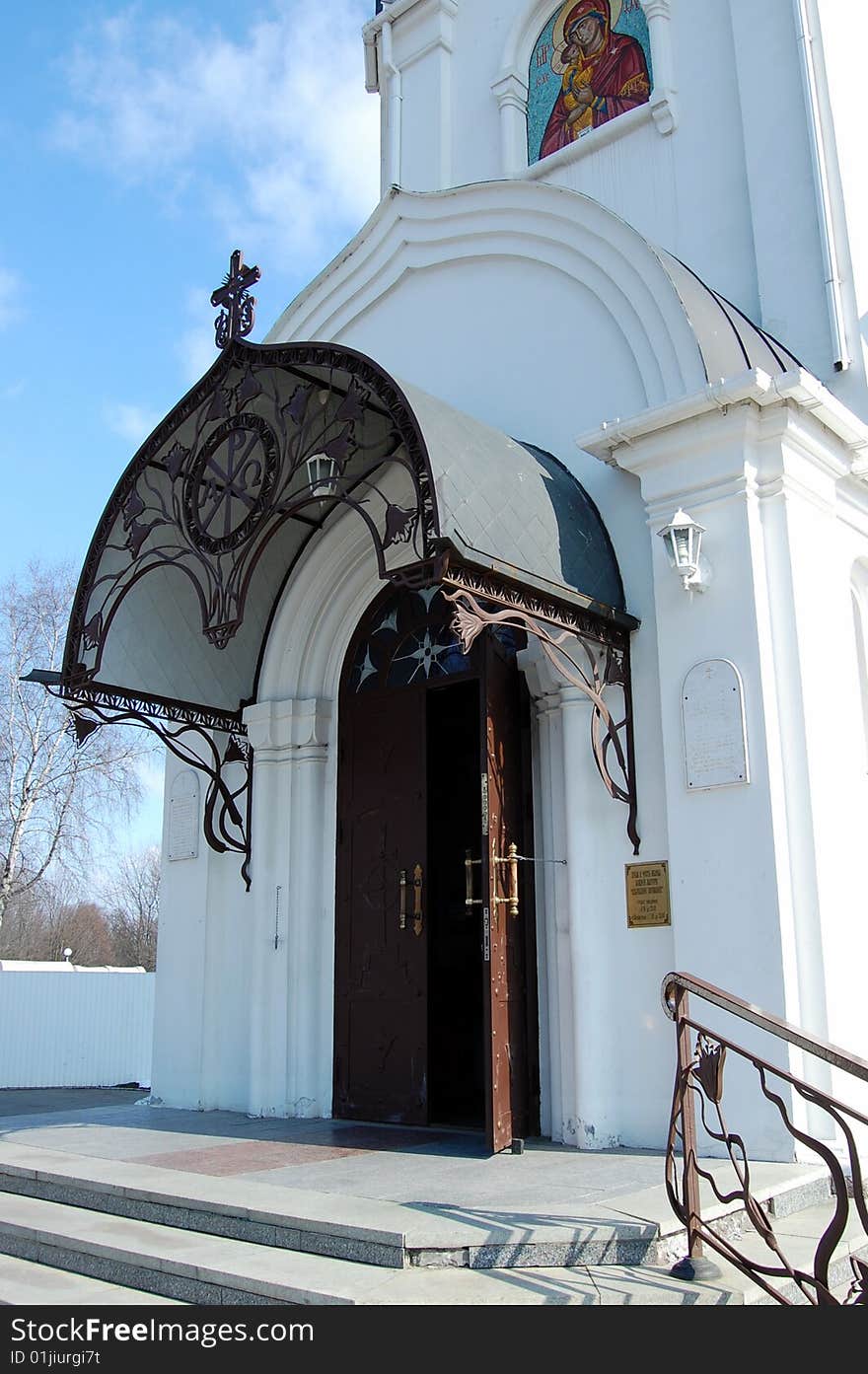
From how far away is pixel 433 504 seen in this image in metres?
5.02

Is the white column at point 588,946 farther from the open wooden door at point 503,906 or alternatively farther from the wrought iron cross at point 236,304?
the wrought iron cross at point 236,304

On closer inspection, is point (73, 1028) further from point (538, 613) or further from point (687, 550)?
point (687, 550)

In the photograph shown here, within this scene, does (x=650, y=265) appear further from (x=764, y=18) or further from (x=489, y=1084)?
(x=489, y=1084)

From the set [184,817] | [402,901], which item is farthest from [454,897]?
[184,817]

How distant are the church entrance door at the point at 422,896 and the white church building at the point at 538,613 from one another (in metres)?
0.03

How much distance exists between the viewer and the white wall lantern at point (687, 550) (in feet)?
18.6

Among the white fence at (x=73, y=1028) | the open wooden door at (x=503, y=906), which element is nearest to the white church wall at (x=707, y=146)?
the open wooden door at (x=503, y=906)

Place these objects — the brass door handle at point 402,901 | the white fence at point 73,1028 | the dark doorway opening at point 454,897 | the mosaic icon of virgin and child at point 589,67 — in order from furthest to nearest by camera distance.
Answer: the white fence at point 73,1028 → the mosaic icon of virgin and child at point 589,67 → the dark doorway opening at point 454,897 → the brass door handle at point 402,901

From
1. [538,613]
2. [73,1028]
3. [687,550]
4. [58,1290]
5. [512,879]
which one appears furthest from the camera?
[73,1028]

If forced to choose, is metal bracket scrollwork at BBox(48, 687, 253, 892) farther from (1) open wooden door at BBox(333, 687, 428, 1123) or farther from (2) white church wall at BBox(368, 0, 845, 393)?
(2) white church wall at BBox(368, 0, 845, 393)

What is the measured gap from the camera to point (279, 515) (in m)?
6.55

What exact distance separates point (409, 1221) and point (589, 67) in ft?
27.5

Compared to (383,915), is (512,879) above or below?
above
